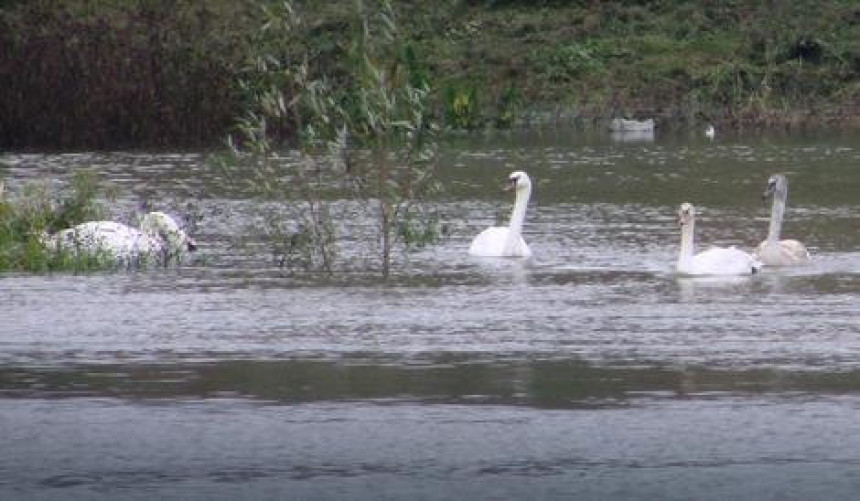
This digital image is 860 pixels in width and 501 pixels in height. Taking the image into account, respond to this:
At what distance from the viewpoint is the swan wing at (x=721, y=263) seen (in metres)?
17.2

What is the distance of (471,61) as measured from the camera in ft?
153

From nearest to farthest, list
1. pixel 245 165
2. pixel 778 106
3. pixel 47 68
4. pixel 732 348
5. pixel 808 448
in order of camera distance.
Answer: pixel 808 448
pixel 732 348
pixel 245 165
pixel 47 68
pixel 778 106

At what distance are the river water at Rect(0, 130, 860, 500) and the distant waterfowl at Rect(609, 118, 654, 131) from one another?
1833 centimetres

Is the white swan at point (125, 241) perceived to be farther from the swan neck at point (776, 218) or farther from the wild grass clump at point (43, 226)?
the swan neck at point (776, 218)

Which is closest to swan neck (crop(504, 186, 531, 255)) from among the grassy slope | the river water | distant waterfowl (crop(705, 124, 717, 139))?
the river water

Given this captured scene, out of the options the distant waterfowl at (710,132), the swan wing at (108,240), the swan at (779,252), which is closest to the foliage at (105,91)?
the distant waterfowl at (710,132)

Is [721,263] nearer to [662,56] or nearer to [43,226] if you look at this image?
[43,226]

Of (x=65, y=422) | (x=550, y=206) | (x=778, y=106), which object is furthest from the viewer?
(x=778, y=106)

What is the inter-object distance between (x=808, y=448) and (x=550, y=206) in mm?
14859

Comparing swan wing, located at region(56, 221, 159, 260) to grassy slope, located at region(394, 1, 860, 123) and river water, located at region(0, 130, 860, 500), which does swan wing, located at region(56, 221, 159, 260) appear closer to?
river water, located at region(0, 130, 860, 500)

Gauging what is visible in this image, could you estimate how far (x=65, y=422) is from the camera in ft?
33.5

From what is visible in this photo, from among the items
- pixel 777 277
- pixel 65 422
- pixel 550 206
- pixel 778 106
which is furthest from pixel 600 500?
pixel 778 106

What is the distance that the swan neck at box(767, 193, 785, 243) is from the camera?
18625 mm

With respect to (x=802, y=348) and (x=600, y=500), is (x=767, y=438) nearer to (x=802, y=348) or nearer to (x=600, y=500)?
(x=600, y=500)
